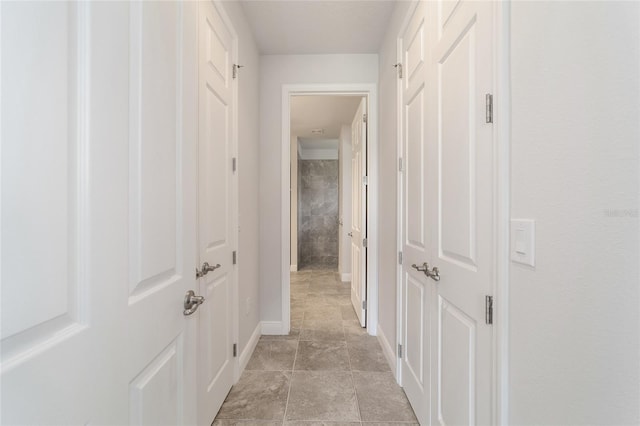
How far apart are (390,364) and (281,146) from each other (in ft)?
6.73

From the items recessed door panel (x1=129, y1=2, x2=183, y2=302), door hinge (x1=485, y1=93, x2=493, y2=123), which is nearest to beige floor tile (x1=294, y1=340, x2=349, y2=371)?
recessed door panel (x1=129, y1=2, x2=183, y2=302)

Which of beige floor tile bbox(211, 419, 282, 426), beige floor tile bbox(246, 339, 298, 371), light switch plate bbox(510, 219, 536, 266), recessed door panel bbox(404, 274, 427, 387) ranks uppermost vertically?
light switch plate bbox(510, 219, 536, 266)

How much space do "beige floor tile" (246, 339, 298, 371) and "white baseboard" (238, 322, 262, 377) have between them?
→ 0.11 ft

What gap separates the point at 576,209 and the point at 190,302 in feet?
3.68

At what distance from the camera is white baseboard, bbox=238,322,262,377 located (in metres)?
2.13

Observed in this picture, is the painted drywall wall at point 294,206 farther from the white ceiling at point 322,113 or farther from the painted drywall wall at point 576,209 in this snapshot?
the painted drywall wall at point 576,209

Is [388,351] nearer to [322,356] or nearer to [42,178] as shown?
[322,356]

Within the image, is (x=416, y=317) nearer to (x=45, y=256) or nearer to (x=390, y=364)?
(x=390, y=364)

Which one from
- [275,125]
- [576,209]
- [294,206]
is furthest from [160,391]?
[294,206]

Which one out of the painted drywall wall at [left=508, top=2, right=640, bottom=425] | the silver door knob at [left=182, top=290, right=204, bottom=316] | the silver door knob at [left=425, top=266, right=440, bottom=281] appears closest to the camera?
the painted drywall wall at [left=508, top=2, right=640, bottom=425]

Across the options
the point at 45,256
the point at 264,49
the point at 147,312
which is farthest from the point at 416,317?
the point at 264,49

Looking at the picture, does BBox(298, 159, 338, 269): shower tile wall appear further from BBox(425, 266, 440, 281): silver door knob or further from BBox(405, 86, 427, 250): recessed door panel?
BBox(425, 266, 440, 281): silver door knob

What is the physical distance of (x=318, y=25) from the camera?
92.0 inches

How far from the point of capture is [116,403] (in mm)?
658
